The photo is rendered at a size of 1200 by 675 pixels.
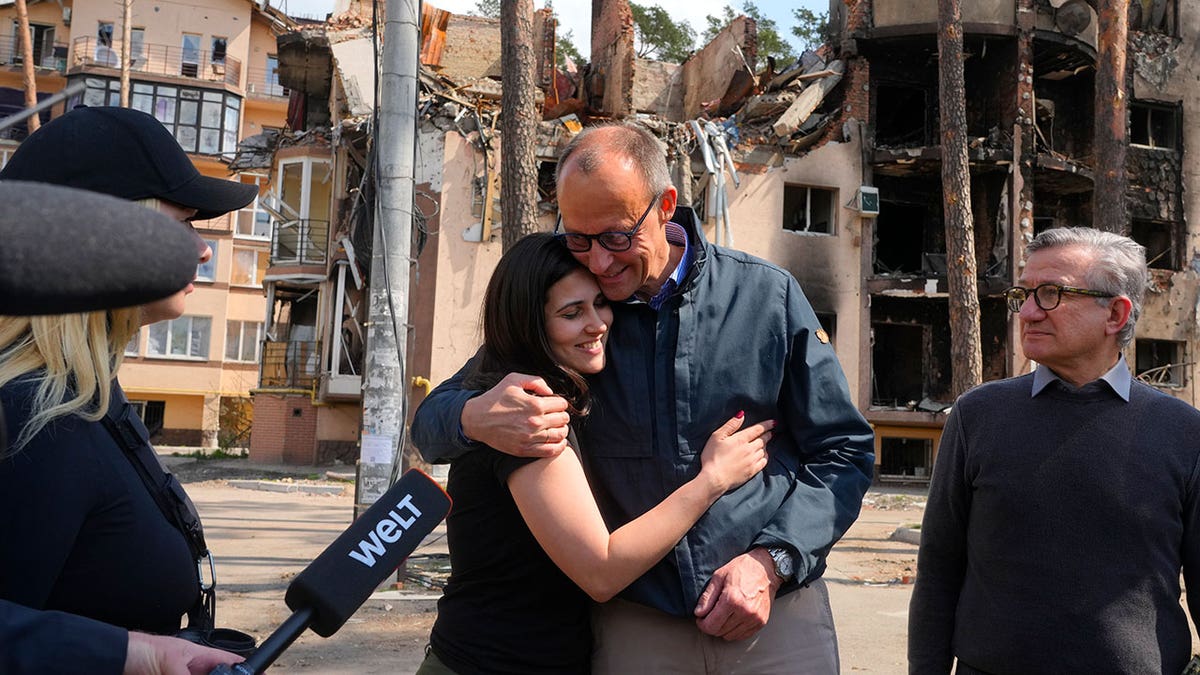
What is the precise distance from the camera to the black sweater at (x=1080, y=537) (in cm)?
281

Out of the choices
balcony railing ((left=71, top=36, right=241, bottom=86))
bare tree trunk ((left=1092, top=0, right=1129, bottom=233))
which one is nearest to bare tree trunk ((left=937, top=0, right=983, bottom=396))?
bare tree trunk ((left=1092, top=0, right=1129, bottom=233))

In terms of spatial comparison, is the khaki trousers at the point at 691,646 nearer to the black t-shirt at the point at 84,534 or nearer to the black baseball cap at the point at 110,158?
the black t-shirt at the point at 84,534

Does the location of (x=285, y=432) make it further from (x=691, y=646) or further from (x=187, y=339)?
(x=691, y=646)

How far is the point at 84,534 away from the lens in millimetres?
1674

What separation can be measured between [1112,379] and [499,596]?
1.99m

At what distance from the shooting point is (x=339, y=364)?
25.8 metres

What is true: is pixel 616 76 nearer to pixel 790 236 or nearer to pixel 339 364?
pixel 790 236

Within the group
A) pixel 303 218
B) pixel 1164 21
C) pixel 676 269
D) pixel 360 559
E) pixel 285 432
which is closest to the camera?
pixel 360 559

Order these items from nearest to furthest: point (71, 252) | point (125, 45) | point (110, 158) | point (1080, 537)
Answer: point (71, 252)
point (110, 158)
point (1080, 537)
point (125, 45)

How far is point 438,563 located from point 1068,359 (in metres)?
7.70

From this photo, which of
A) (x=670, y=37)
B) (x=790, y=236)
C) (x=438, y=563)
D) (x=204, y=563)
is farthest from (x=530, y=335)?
(x=670, y=37)

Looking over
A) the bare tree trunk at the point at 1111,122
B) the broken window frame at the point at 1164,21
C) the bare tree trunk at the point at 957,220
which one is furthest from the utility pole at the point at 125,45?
the broken window frame at the point at 1164,21

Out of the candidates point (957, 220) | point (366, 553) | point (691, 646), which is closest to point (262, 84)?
point (957, 220)

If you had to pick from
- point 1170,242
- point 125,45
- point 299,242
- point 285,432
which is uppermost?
point 125,45
